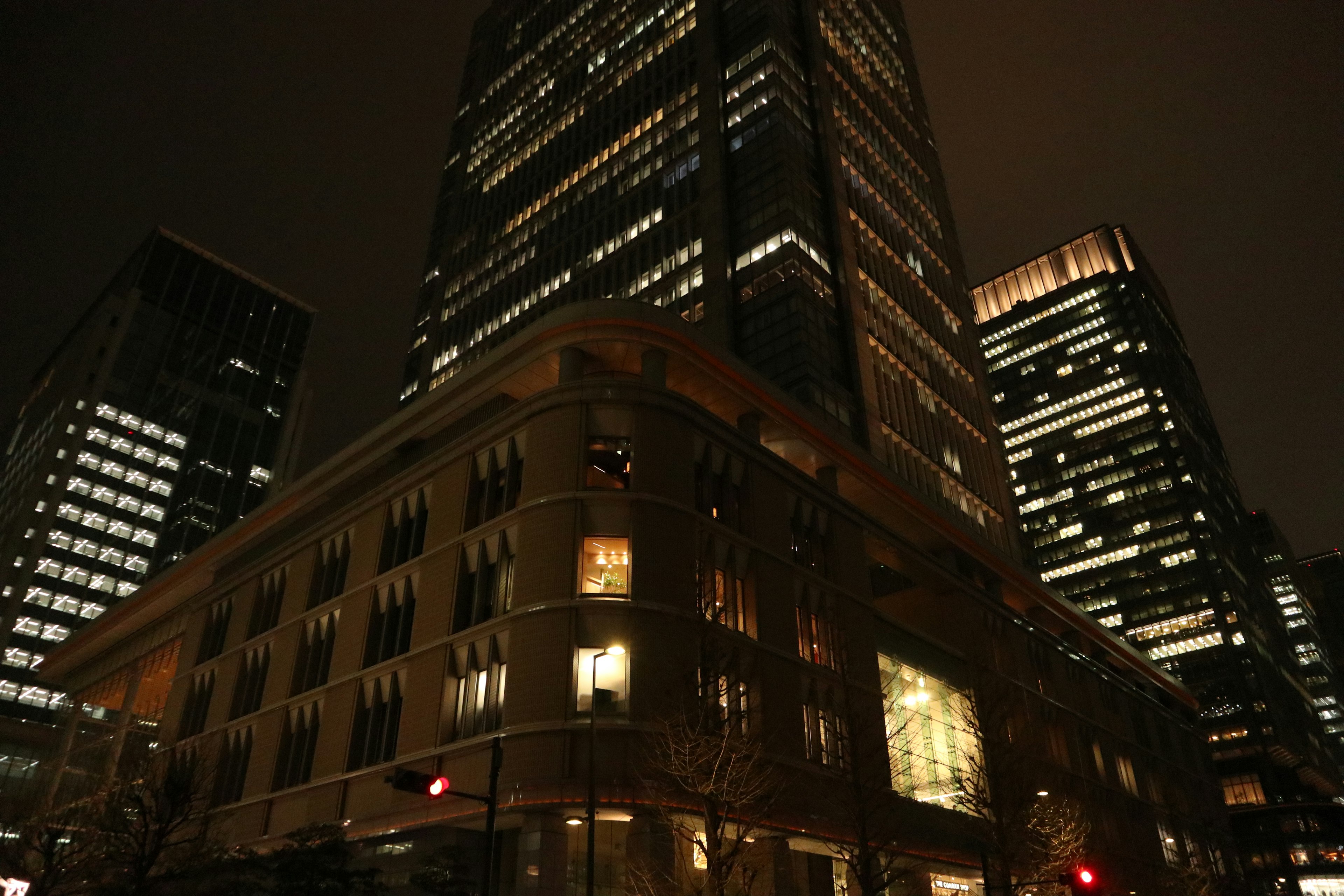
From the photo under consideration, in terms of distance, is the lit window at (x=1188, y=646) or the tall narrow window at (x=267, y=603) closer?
the tall narrow window at (x=267, y=603)

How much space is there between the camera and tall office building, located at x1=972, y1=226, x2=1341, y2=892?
132m

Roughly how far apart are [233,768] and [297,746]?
5948mm

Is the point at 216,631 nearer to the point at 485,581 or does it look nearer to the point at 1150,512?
the point at 485,581

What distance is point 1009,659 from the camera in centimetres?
Result: 5200

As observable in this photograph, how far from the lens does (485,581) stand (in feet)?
113

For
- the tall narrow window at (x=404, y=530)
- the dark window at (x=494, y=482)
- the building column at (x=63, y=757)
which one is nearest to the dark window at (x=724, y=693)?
the dark window at (x=494, y=482)

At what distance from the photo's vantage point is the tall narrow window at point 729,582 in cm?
3381

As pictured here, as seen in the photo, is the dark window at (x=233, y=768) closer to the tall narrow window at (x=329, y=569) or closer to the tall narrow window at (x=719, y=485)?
the tall narrow window at (x=329, y=569)

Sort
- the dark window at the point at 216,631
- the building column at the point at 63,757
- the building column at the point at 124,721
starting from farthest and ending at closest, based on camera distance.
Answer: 1. the building column at the point at 63,757
2. the building column at the point at 124,721
3. the dark window at the point at 216,631

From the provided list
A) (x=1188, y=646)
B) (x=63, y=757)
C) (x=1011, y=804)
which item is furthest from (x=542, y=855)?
(x=1188, y=646)

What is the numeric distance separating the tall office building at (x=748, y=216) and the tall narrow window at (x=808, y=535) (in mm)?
20216

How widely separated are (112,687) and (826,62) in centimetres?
7737

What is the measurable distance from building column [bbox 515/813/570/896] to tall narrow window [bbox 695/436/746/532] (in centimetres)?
1241

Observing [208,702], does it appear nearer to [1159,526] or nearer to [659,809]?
[659,809]
